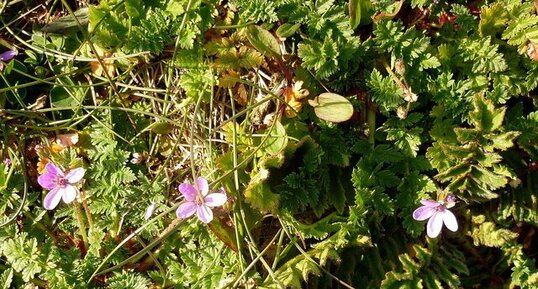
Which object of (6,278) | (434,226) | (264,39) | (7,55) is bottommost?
(6,278)

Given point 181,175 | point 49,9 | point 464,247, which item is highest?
point 49,9

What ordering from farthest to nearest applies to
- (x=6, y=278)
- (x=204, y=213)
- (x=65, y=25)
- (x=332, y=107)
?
1. (x=65, y=25)
2. (x=6, y=278)
3. (x=332, y=107)
4. (x=204, y=213)

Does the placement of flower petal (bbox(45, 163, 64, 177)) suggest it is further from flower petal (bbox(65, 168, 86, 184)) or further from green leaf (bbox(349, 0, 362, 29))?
green leaf (bbox(349, 0, 362, 29))

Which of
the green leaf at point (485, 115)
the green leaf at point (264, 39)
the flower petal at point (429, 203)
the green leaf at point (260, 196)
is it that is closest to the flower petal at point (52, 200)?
the green leaf at point (260, 196)

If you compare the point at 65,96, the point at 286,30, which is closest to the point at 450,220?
the point at 286,30

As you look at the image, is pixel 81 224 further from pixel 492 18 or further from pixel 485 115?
pixel 492 18

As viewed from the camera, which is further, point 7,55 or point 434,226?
point 7,55

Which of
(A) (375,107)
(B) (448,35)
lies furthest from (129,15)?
(B) (448,35)

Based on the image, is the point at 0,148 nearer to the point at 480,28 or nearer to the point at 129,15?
the point at 129,15

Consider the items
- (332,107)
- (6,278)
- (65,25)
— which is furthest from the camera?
(65,25)
